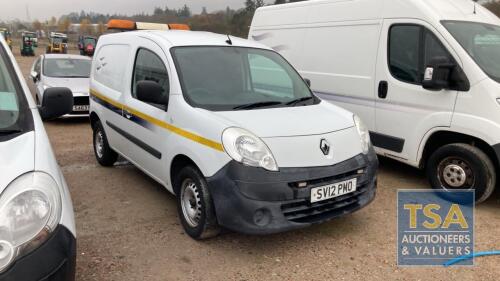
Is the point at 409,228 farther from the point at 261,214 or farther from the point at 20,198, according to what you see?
the point at 20,198

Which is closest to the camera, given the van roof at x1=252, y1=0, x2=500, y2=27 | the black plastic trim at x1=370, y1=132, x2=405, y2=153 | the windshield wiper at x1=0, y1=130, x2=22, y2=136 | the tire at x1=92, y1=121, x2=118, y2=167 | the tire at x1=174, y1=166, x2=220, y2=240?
the windshield wiper at x1=0, y1=130, x2=22, y2=136

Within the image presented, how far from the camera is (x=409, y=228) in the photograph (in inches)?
154

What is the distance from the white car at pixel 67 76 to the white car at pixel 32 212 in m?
6.88

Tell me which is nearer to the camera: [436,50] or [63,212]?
[63,212]

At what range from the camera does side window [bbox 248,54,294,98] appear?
4.22m

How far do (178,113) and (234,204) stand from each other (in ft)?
3.36

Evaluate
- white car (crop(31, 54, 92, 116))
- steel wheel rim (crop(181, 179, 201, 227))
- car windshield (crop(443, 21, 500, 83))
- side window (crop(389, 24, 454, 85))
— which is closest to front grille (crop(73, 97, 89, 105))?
white car (crop(31, 54, 92, 116))

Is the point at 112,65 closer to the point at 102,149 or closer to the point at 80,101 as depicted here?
the point at 102,149

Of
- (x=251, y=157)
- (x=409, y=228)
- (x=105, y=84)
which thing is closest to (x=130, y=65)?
(x=105, y=84)

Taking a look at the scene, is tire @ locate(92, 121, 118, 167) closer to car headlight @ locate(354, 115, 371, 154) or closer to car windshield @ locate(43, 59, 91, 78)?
car headlight @ locate(354, 115, 371, 154)

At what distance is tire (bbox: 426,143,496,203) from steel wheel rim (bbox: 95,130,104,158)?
4083mm

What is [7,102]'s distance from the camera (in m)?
2.57

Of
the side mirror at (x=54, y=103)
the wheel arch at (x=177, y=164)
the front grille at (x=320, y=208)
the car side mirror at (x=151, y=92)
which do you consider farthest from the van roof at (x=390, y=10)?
the side mirror at (x=54, y=103)

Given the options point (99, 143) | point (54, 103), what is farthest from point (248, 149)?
point (99, 143)
